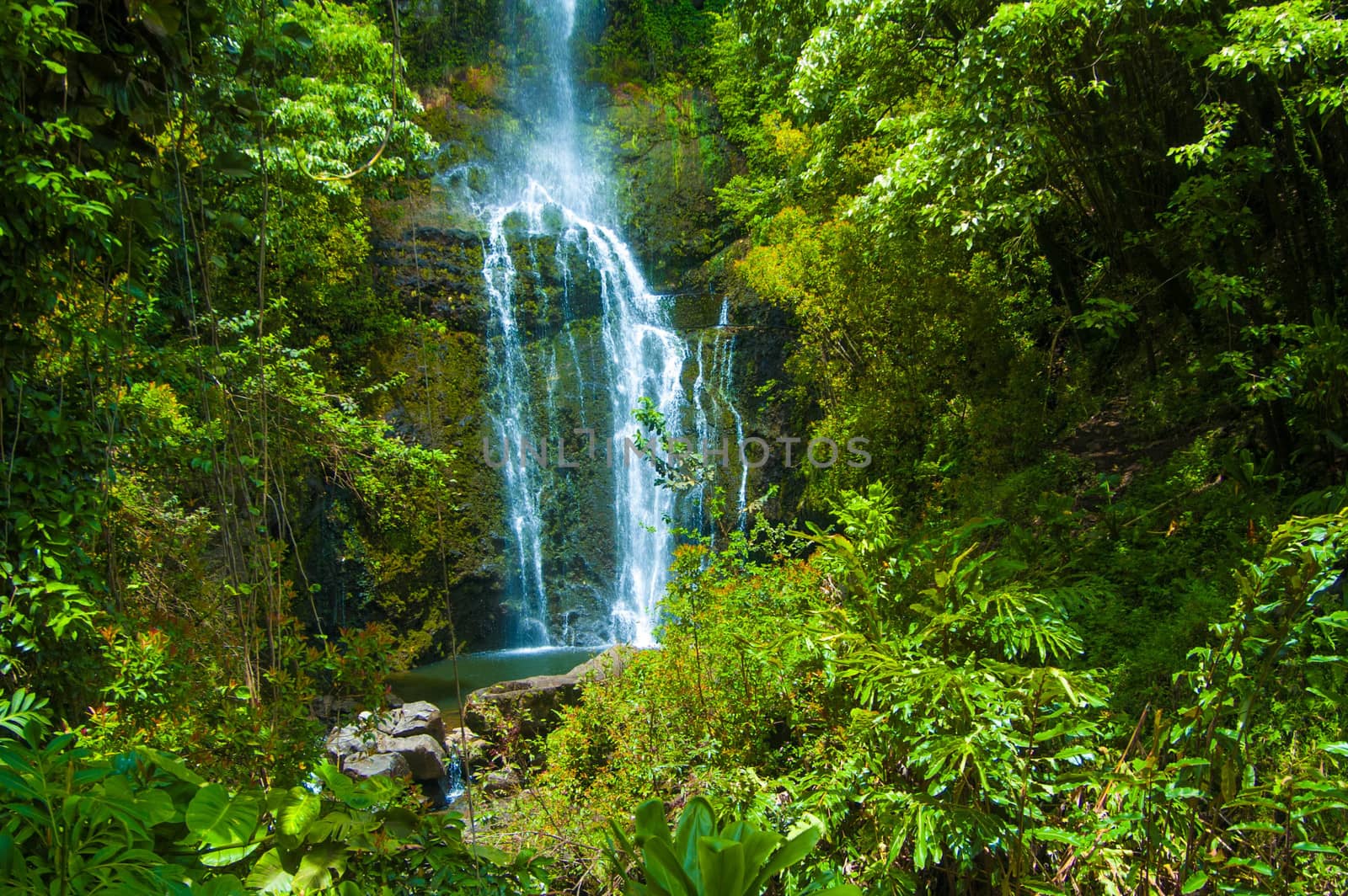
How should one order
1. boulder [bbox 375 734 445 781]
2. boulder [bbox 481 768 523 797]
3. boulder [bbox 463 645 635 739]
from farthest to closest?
1. boulder [bbox 375 734 445 781]
2. boulder [bbox 463 645 635 739]
3. boulder [bbox 481 768 523 797]

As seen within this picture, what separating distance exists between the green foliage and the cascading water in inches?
379

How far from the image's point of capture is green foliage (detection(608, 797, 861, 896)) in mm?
1070

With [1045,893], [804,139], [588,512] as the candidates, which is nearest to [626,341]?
[588,512]

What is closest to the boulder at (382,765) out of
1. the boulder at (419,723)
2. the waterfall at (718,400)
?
the boulder at (419,723)

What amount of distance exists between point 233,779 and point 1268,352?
563 centimetres

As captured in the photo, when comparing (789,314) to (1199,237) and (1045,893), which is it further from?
(1045,893)

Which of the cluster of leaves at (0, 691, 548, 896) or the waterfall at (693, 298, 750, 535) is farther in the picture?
the waterfall at (693, 298, 750, 535)

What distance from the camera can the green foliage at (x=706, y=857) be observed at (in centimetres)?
107

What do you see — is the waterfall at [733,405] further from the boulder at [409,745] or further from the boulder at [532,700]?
the boulder at [409,745]

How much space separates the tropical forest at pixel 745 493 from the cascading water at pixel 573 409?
9 centimetres

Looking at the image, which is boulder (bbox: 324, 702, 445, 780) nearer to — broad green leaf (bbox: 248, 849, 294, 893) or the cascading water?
the cascading water

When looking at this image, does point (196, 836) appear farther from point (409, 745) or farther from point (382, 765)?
point (409, 745)

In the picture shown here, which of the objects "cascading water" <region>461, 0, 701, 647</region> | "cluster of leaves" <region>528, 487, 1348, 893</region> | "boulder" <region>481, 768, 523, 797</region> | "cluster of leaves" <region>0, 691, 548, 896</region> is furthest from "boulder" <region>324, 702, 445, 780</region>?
"cluster of leaves" <region>0, 691, 548, 896</region>

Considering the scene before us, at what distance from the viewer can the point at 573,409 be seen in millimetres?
12125
